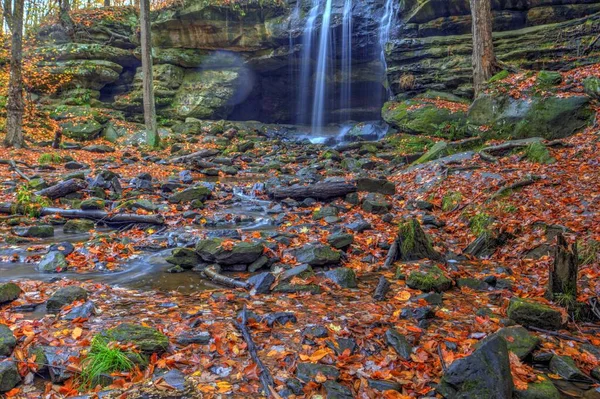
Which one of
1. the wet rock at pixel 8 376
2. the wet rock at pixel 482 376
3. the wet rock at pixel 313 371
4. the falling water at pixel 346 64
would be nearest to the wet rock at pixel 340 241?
the wet rock at pixel 313 371

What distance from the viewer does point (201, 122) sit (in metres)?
20.5

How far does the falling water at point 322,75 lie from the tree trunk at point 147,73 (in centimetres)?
937

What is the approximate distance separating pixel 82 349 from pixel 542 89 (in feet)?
37.9

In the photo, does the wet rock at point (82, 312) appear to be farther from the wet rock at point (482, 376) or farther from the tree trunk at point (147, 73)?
the tree trunk at point (147, 73)

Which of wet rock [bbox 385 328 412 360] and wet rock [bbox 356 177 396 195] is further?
wet rock [bbox 356 177 396 195]

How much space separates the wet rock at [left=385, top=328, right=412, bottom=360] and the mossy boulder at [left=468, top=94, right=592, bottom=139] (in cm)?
845

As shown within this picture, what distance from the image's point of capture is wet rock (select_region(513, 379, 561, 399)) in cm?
267

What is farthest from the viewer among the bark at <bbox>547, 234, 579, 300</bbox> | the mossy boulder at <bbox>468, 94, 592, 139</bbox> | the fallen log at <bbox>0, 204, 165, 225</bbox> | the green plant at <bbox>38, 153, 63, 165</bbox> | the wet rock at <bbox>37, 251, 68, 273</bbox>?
the green plant at <bbox>38, 153, 63, 165</bbox>

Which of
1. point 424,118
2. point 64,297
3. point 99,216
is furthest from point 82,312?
point 424,118

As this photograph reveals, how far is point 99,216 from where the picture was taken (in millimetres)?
7328

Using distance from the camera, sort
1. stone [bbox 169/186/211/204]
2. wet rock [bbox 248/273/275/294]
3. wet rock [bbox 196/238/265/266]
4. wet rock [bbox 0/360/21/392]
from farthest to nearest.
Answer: stone [bbox 169/186/211/204], wet rock [bbox 196/238/265/266], wet rock [bbox 248/273/275/294], wet rock [bbox 0/360/21/392]

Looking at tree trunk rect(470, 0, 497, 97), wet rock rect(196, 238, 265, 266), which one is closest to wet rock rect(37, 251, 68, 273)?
wet rock rect(196, 238, 265, 266)

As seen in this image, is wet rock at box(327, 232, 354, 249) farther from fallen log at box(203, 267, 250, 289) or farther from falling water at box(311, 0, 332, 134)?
falling water at box(311, 0, 332, 134)

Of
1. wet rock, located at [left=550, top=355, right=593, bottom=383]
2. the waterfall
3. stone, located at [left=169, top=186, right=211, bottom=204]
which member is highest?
the waterfall
